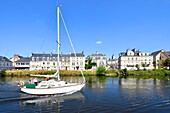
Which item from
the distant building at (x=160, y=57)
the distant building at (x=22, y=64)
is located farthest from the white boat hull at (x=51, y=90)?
the distant building at (x=160, y=57)

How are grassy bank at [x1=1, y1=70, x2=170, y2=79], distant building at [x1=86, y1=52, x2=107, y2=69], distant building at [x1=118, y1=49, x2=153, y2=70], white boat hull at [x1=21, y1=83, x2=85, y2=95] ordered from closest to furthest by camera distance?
white boat hull at [x1=21, y1=83, x2=85, y2=95], grassy bank at [x1=1, y1=70, x2=170, y2=79], distant building at [x1=118, y1=49, x2=153, y2=70], distant building at [x1=86, y1=52, x2=107, y2=69]

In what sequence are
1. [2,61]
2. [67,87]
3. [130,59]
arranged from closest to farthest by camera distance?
[67,87], [2,61], [130,59]

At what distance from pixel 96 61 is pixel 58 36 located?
105 meters

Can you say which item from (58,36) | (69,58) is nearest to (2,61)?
(69,58)

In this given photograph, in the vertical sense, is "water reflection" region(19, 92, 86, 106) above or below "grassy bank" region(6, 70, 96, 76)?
below

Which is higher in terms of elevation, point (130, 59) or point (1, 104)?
point (130, 59)

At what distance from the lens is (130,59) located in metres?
131

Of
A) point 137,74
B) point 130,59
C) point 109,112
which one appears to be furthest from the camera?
point 130,59

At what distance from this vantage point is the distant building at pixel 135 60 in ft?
429

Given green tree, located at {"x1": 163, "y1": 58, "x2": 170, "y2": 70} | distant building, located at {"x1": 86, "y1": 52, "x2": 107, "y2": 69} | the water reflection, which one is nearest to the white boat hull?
the water reflection

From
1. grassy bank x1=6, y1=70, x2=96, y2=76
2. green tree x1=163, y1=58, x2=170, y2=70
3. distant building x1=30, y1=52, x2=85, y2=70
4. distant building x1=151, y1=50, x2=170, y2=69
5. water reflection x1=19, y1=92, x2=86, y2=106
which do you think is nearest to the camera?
water reflection x1=19, y1=92, x2=86, y2=106

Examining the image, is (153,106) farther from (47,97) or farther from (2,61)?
(2,61)

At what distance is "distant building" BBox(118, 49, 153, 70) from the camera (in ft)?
429

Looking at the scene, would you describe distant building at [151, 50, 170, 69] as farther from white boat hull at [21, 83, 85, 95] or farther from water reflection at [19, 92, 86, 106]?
water reflection at [19, 92, 86, 106]
